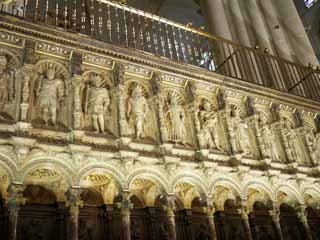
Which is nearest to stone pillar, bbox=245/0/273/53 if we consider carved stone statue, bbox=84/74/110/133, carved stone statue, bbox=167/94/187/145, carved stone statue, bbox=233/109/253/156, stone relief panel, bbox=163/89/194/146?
carved stone statue, bbox=233/109/253/156

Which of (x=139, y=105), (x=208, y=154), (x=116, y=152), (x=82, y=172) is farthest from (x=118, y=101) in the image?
(x=208, y=154)

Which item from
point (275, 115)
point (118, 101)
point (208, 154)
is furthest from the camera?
point (275, 115)

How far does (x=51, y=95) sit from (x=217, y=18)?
9.98 metres

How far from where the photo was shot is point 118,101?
718 centimetres

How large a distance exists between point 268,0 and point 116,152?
1255 centimetres

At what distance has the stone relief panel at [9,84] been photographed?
6.00m

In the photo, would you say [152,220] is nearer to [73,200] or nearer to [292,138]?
[73,200]

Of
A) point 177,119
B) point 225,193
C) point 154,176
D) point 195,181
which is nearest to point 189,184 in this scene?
point 195,181

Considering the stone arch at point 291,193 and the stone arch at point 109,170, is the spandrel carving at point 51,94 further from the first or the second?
the stone arch at point 291,193

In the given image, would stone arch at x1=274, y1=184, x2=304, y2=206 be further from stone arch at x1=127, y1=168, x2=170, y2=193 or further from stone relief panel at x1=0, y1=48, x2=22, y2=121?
stone relief panel at x1=0, y1=48, x2=22, y2=121

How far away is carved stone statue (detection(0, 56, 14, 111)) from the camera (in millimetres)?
6098

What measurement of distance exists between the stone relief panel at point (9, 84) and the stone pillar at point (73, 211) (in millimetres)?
1529

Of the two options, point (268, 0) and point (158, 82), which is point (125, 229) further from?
point (268, 0)

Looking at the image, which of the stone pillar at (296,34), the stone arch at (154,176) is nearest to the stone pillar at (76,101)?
the stone arch at (154,176)
